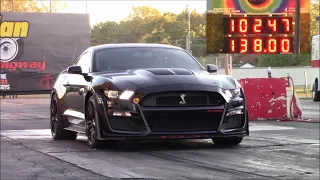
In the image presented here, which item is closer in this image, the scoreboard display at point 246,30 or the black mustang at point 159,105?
the black mustang at point 159,105

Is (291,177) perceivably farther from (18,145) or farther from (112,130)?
(18,145)

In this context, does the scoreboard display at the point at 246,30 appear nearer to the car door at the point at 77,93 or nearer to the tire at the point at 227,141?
the car door at the point at 77,93

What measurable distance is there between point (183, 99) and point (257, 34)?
10786 mm

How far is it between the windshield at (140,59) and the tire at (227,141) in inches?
42.5

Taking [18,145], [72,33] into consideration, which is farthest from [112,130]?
[72,33]

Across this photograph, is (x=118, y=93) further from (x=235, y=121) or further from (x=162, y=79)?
(x=235, y=121)

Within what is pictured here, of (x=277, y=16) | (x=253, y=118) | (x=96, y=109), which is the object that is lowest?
(x=253, y=118)

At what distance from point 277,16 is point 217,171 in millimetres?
12162

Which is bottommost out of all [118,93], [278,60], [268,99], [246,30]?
[278,60]

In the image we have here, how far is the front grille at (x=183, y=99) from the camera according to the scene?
25.9 ft

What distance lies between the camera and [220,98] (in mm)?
8094

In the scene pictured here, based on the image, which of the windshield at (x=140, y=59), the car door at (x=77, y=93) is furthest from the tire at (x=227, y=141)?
the car door at (x=77, y=93)

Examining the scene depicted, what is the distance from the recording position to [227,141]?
8.97m

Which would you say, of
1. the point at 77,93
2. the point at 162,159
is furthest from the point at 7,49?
the point at 162,159
